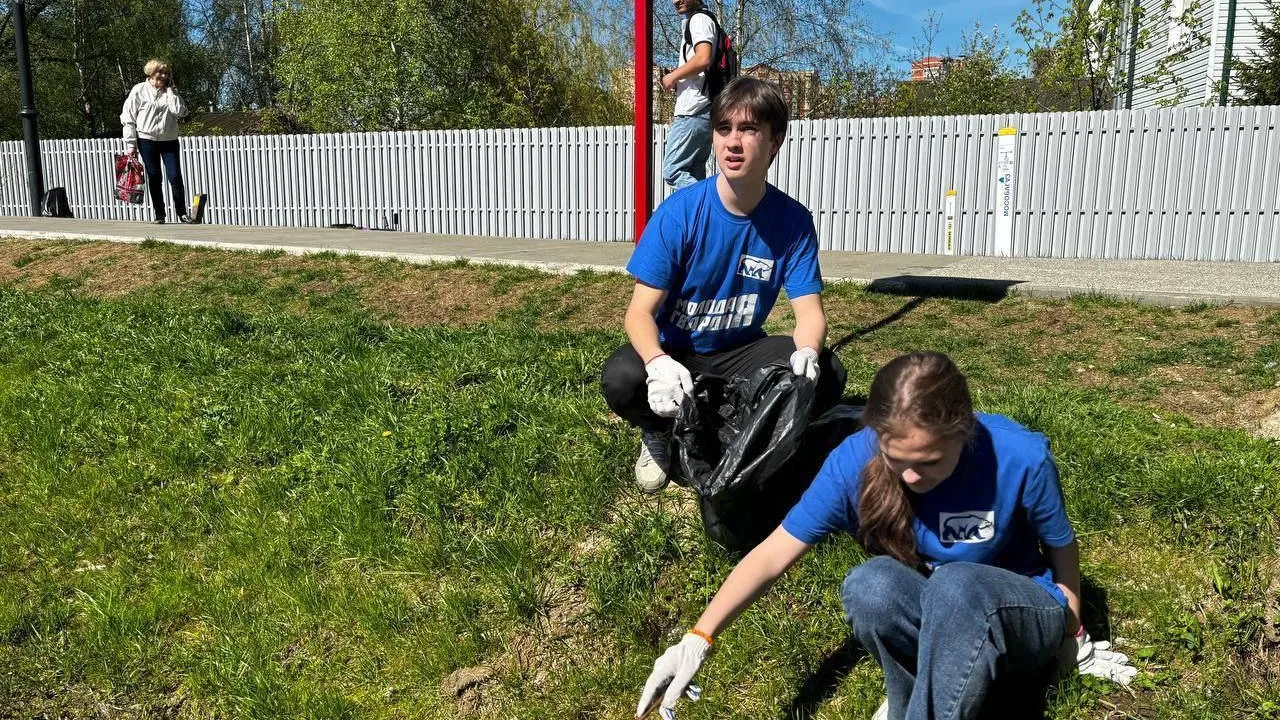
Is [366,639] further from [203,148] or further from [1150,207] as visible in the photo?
[203,148]

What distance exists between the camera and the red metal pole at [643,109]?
5.38 metres

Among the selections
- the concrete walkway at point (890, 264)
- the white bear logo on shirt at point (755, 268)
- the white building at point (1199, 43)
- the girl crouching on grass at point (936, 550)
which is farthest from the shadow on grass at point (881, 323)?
the white building at point (1199, 43)

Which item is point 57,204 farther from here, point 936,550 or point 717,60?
point 936,550

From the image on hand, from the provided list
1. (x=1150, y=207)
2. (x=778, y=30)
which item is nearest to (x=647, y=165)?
(x=1150, y=207)

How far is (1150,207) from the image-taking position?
405 inches

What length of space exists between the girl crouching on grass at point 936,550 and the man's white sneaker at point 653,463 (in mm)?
1138

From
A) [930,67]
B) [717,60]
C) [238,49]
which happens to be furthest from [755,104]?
[238,49]

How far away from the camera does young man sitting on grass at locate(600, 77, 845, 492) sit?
3113 mm

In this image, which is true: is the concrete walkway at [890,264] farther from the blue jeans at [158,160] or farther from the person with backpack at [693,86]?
the person with backpack at [693,86]

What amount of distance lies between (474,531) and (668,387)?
3.87 feet

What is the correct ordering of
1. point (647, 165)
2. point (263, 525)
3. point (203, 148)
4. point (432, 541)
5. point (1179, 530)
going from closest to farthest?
point (1179, 530) < point (432, 541) < point (263, 525) < point (647, 165) < point (203, 148)

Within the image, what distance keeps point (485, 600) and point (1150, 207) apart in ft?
30.8

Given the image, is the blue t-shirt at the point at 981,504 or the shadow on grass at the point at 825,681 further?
the shadow on grass at the point at 825,681

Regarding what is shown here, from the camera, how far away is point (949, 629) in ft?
7.34
